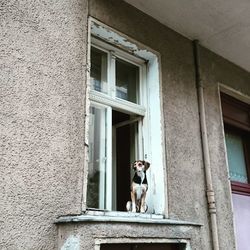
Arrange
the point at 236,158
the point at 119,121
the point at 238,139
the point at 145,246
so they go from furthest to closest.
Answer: the point at 238,139 < the point at 236,158 < the point at 119,121 < the point at 145,246

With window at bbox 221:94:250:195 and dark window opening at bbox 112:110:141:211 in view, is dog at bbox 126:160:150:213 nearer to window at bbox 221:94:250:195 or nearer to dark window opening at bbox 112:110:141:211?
dark window opening at bbox 112:110:141:211

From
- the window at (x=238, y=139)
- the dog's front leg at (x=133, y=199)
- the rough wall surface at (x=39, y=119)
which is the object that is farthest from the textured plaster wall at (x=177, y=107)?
the window at (x=238, y=139)

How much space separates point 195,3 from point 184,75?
689mm

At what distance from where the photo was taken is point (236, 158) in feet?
14.1

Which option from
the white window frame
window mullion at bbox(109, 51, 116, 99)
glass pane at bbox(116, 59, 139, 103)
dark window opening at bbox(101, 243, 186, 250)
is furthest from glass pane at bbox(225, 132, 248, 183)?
window mullion at bbox(109, 51, 116, 99)

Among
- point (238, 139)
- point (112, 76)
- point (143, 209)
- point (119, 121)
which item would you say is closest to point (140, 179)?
point (143, 209)

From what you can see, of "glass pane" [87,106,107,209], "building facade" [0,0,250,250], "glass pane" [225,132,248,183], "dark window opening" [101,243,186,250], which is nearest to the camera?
"building facade" [0,0,250,250]

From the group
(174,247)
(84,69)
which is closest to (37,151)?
(84,69)

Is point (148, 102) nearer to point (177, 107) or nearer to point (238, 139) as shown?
point (177, 107)

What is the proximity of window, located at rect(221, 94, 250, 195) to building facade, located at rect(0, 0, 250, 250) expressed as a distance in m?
0.02

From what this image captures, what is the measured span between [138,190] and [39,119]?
99 centimetres

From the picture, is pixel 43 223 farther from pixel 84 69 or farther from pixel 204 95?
pixel 204 95

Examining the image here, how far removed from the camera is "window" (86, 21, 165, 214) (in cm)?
284

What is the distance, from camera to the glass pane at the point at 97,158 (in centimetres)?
271
